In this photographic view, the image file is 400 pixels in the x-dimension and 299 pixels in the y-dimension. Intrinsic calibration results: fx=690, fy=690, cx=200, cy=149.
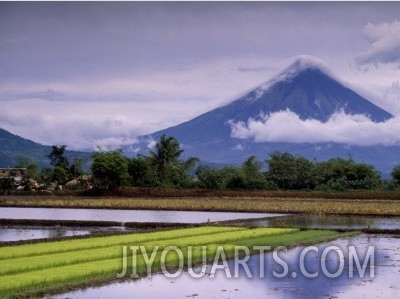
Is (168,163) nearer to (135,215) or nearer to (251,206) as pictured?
(251,206)

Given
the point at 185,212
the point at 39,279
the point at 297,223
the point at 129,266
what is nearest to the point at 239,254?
the point at 129,266

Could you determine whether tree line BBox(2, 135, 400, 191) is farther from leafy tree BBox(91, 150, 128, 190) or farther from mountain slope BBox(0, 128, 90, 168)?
mountain slope BBox(0, 128, 90, 168)

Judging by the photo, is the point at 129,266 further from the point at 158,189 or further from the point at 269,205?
the point at 158,189

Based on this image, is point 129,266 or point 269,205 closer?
point 129,266

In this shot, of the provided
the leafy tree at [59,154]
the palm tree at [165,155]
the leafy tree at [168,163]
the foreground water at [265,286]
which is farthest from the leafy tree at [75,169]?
the foreground water at [265,286]

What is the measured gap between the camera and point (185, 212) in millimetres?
31875

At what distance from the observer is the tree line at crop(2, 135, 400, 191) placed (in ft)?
154

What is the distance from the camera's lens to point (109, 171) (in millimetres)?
46219

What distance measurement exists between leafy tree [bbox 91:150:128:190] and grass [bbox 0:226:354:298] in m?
25.1

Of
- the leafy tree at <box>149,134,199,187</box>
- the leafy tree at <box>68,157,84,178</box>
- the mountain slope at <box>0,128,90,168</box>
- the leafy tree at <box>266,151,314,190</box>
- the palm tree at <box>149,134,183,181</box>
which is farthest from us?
the mountain slope at <box>0,128,90,168</box>

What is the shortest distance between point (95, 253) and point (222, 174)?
35569 millimetres

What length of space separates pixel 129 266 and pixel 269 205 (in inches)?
857

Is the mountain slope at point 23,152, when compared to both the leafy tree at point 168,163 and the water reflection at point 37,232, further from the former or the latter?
the water reflection at point 37,232

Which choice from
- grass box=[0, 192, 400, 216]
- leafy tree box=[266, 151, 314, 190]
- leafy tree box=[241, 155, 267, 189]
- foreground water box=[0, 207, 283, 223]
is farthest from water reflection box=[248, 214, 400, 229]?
leafy tree box=[266, 151, 314, 190]
